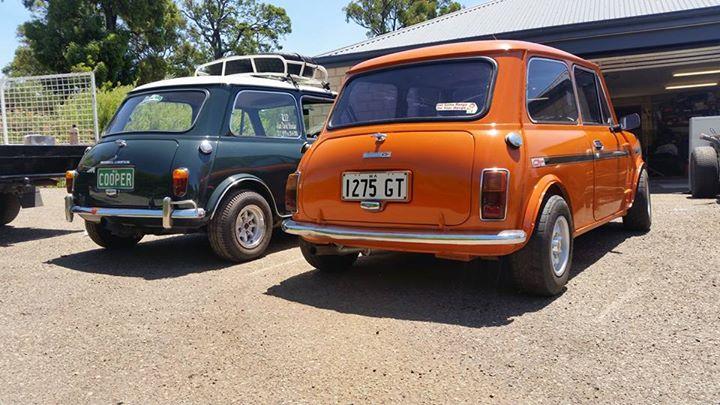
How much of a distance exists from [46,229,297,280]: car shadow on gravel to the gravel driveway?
Result: 0.14 feet

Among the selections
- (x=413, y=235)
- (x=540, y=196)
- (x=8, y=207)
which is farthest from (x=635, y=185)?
(x=8, y=207)

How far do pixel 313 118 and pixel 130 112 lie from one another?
211 centimetres

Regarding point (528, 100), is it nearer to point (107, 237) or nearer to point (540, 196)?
point (540, 196)

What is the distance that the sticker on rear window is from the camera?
3926 mm

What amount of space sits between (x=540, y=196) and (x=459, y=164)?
0.60 m

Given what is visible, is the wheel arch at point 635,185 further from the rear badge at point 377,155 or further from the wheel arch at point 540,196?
the rear badge at point 377,155

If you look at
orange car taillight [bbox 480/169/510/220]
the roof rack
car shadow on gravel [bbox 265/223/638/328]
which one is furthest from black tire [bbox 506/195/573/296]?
the roof rack

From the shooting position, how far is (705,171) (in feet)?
28.7

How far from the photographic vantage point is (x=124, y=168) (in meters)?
5.41

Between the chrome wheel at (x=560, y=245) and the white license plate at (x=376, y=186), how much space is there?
1.11 m

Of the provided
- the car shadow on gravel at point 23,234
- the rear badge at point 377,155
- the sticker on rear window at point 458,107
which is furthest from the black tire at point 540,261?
the car shadow on gravel at point 23,234

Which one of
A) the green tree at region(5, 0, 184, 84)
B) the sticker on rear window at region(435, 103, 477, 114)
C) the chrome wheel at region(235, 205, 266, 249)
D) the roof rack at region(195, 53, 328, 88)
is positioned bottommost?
the chrome wheel at region(235, 205, 266, 249)

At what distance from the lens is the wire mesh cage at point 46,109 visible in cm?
1091

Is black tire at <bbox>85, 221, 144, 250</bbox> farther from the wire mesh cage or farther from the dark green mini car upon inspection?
the wire mesh cage
